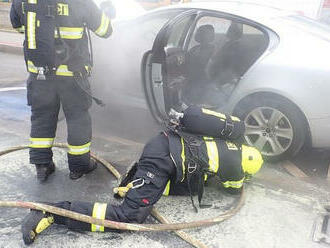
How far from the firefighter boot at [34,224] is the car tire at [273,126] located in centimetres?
196

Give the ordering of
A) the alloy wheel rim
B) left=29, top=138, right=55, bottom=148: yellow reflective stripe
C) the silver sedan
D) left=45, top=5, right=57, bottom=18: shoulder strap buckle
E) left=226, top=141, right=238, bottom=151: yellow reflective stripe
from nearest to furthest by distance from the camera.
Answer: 1. left=45, top=5, right=57, bottom=18: shoulder strap buckle
2. left=226, top=141, right=238, bottom=151: yellow reflective stripe
3. left=29, top=138, right=55, bottom=148: yellow reflective stripe
4. the silver sedan
5. the alloy wheel rim

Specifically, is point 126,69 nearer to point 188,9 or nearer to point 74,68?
point 188,9

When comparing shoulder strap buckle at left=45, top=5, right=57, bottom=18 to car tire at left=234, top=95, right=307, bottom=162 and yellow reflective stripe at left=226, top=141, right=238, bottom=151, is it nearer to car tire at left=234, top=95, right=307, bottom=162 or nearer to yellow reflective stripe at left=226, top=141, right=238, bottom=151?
yellow reflective stripe at left=226, top=141, right=238, bottom=151

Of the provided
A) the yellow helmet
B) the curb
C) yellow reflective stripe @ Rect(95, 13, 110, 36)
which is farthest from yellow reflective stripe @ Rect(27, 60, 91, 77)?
the curb

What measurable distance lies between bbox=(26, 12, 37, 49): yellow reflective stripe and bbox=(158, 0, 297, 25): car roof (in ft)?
5.36

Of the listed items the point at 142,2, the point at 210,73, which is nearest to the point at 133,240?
the point at 210,73

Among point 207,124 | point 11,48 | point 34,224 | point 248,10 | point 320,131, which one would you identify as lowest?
point 11,48

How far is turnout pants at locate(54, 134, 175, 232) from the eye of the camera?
8.33 ft

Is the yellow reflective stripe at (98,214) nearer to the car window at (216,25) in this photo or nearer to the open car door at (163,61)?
the open car door at (163,61)

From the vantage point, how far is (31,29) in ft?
8.96

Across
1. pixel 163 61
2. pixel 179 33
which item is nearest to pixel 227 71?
pixel 179 33

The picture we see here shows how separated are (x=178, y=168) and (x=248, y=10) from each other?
1858 mm

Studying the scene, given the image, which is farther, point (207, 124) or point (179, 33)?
point (179, 33)

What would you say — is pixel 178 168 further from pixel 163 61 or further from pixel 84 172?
pixel 163 61
